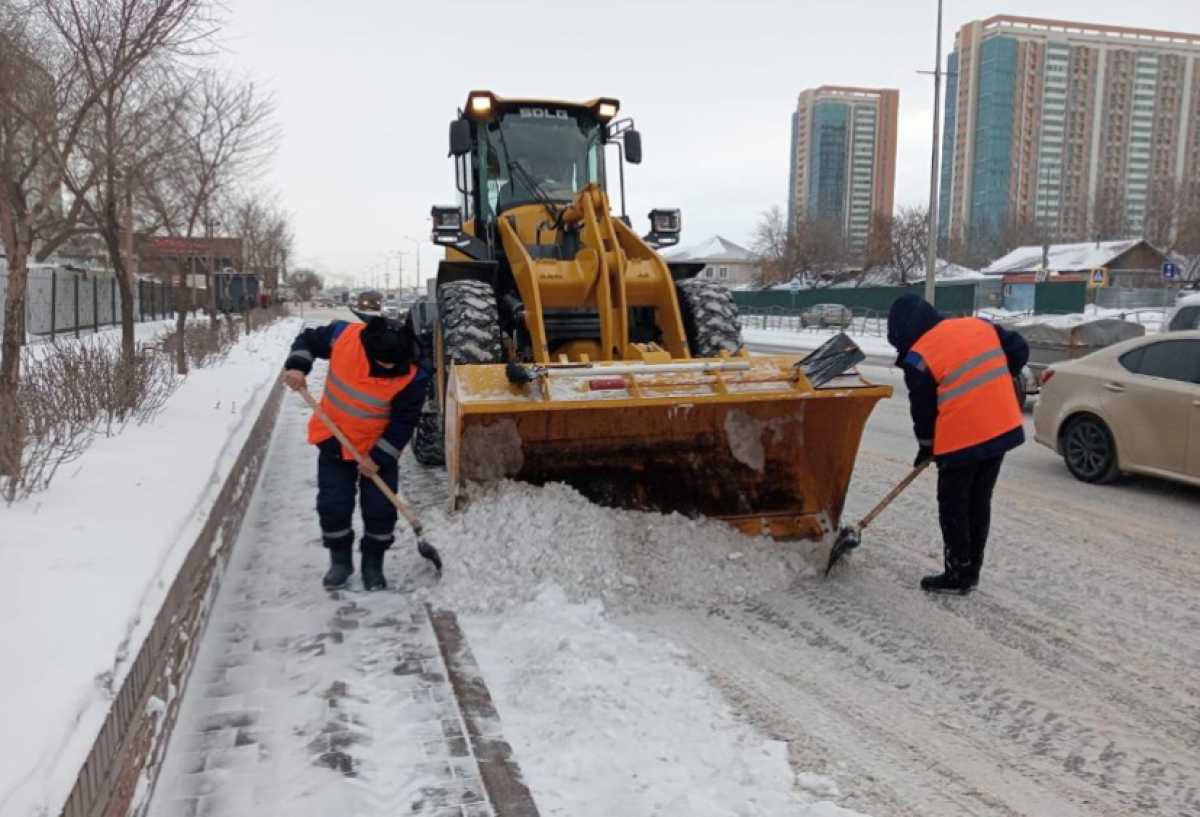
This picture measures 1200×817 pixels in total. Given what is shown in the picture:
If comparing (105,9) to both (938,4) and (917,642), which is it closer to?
(917,642)

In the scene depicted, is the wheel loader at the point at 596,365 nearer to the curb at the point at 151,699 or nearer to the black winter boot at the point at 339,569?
the black winter boot at the point at 339,569

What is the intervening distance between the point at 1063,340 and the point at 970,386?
8.72 metres

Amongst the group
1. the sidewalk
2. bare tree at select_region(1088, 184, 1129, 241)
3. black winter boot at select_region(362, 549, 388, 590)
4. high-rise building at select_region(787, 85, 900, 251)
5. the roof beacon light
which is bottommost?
the sidewalk

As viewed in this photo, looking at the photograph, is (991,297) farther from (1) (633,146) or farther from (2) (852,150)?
(2) (852,150)

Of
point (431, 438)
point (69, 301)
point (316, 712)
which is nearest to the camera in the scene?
point (316, 712)

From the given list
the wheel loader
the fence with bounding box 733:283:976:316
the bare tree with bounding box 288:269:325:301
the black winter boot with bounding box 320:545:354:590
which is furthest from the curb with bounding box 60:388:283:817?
the bare tree with bounding box 288:269:325:301

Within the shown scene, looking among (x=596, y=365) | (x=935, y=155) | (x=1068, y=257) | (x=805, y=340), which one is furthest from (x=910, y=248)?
(x=596, y=365)

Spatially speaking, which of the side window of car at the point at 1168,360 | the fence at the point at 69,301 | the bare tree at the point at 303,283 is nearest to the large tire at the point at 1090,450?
the side window of car at the point at 1168,360

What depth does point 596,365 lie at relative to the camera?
5461 mm

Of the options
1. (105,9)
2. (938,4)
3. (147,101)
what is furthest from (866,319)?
(105,9)

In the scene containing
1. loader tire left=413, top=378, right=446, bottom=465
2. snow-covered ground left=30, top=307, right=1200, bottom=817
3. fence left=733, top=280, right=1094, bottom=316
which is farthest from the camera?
fence left=733, top=280, right=1094, bottom=316

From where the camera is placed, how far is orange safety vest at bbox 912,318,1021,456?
17.2 feet

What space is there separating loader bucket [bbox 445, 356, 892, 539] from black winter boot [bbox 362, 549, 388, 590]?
0.55m

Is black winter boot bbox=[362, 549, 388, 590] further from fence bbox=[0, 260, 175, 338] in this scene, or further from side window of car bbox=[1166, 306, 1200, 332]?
fence bbox=[0, 260, 175, 338]
